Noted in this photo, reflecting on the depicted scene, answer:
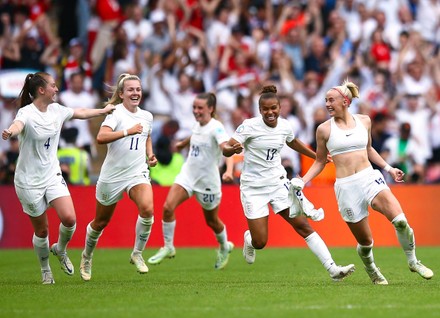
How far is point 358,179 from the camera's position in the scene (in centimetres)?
1241

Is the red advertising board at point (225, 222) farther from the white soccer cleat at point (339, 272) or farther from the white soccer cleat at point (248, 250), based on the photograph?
the white soccer cleat at point (339, 272)

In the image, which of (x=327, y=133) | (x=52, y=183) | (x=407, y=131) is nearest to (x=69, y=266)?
(x=52, y=183)

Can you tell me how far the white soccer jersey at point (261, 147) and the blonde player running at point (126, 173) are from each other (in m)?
1.35

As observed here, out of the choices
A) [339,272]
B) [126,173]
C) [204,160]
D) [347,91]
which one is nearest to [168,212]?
[204,160]

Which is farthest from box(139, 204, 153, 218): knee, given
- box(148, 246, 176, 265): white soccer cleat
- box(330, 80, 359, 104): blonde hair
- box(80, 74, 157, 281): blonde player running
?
box(330, 80, 359, 104): blonde hair

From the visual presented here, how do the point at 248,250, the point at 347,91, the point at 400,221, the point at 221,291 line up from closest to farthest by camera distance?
the point at 400,221 → the point at 221,291 → the point at 347,91 → the point at 248,250

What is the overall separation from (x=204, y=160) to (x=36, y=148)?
11.9 feet

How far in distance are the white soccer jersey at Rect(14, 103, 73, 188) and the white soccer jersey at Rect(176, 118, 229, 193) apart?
3293 mm

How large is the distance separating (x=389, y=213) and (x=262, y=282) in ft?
7.10

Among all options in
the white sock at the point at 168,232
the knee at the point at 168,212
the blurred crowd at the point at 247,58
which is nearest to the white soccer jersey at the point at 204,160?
the knee at the point at 168,212

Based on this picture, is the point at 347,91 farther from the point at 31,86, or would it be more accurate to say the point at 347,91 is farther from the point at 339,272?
the point at 31,86

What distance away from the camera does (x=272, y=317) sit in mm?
9906

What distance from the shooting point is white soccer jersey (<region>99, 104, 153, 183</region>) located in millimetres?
13836

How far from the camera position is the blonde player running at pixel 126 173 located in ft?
45.2
